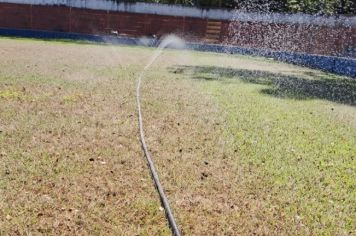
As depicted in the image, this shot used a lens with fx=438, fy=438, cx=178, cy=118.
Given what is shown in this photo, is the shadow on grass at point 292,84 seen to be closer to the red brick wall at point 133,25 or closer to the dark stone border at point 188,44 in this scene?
the dark stone border at point 188,44

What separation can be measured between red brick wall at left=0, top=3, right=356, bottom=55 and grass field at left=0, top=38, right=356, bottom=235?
24.5 m

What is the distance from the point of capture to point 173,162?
6270 millimetres

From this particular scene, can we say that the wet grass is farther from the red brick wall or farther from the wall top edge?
the wall top edge

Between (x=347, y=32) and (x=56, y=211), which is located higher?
(x=347, y=32)

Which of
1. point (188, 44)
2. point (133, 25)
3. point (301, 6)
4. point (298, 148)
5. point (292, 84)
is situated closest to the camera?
point (298, 148)

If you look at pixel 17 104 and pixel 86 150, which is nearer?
pixel 86 150

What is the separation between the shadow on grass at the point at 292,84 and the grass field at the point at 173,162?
163 cm

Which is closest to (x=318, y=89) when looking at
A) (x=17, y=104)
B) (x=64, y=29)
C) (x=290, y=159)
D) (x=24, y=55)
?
(x=290, y=159)

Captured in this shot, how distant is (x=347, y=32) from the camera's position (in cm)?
2994

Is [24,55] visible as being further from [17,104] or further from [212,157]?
[212,157]

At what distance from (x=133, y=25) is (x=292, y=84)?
23.2m

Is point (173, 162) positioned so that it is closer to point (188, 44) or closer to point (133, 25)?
point (188, 44)

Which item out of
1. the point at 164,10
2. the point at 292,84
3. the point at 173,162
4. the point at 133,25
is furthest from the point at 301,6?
the point at 173,162

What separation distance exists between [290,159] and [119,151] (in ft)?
8.67
